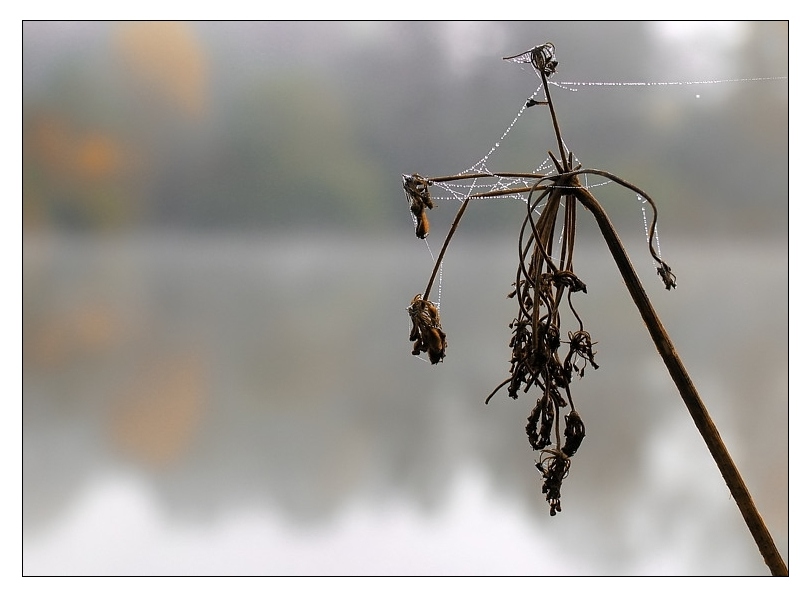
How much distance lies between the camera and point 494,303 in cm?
123

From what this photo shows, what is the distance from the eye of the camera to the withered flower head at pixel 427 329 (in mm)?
444

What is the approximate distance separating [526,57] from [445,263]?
70 cm

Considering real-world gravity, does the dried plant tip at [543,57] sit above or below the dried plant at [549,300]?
above

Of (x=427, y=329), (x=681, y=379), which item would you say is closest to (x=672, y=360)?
(x=681, y=379)

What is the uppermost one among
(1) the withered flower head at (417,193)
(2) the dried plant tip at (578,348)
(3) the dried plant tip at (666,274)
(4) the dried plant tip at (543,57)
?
(4) the dried plant tip at (543,57)

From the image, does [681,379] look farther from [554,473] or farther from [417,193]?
[417,193]

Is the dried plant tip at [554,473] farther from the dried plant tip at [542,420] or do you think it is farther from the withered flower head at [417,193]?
the withered flower head at [417,193]

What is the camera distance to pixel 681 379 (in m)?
0.47

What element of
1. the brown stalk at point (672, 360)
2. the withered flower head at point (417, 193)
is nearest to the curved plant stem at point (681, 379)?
the brown stalk at point (672, 360)

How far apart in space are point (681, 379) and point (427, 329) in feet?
0.60

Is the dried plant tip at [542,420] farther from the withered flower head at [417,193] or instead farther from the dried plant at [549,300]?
the withered flower head at [417,193]

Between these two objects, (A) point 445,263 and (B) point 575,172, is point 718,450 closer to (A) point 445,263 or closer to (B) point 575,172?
(B) point 575,172

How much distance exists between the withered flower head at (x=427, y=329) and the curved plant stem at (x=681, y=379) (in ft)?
0.41
